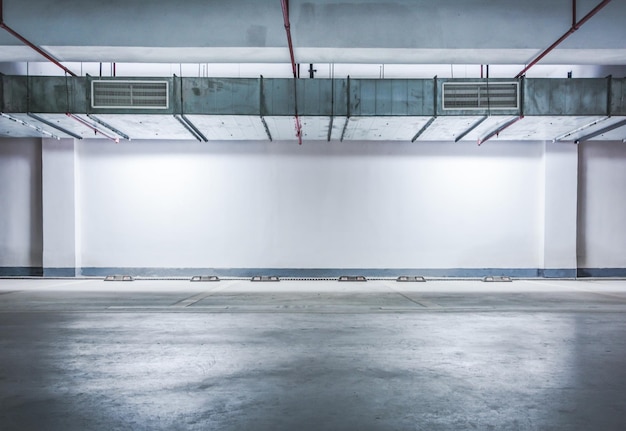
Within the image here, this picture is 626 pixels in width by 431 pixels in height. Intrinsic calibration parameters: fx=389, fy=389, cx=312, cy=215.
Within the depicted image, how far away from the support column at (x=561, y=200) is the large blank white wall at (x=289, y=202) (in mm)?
266

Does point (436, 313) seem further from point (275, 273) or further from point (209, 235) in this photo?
point (209, 235)

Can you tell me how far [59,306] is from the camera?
7652 mm

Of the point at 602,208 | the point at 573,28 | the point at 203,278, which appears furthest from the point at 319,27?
the point at 602,208

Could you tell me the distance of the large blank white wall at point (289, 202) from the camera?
12984 mm

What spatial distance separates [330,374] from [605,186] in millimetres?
13735

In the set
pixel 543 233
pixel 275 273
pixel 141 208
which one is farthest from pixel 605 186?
pixel 141 208

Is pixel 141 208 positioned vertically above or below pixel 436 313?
above

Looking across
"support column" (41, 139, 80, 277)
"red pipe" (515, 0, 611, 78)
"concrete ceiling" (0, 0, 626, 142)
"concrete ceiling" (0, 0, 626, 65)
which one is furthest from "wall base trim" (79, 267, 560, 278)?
"concrete ceiling" (0, 0, 626, 65)

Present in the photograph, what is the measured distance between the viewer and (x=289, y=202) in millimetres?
13023

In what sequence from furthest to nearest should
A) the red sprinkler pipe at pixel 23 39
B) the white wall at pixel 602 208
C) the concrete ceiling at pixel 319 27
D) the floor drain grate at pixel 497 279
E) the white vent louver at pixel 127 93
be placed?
the white wall at pixel 602 208 → the floor drain grate at pixel 497 279 → the white vent louver at pixel 127 93 → the concrete ceiling at pixel 319 27 → the red sprinkler pipe at pixel 23 39

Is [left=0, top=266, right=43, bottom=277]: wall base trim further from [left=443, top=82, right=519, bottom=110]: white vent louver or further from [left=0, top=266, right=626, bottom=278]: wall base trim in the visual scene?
[left=443, top=82, right=519, bottom=110]: white vent louver

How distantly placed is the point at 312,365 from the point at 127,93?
8.20m

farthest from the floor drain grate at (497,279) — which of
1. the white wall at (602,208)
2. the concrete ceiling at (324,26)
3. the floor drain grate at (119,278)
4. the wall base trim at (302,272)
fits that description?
the floor drain grate at (119,278)

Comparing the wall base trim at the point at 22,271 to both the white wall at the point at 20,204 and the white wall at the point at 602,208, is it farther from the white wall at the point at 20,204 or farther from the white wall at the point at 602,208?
the white wall at the point at 602,208
